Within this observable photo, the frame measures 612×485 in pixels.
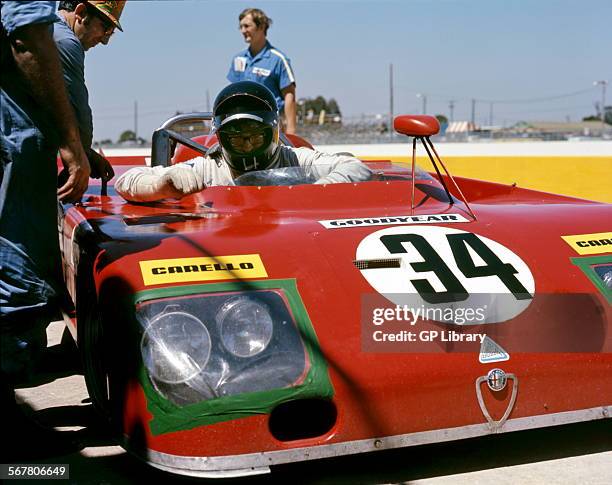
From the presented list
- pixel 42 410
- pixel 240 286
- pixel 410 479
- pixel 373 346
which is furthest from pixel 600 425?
pixel 42 410

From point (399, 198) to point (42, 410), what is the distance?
1.72 metres

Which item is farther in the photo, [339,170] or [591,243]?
[339,170]

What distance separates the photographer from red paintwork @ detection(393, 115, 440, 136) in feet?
11.0

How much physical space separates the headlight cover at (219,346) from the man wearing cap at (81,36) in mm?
1123

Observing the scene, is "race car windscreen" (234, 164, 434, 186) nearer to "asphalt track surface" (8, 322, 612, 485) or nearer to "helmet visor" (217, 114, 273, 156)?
"helmet visor" (217, 114, 273, 156)

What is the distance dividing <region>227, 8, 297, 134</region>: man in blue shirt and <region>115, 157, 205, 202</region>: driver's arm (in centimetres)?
332

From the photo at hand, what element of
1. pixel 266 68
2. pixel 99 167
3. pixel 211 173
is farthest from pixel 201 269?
pixel 266 68

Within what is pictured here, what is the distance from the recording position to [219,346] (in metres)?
2.40

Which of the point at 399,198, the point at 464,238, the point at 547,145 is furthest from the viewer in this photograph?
the point at 547,145

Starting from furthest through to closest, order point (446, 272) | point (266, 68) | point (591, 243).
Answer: point (266, 68) < point (591, 243) < point (446, 272)

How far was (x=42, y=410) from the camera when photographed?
3500mm

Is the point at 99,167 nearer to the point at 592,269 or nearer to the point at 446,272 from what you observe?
the point at 446,272

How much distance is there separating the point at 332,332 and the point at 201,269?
44 cm

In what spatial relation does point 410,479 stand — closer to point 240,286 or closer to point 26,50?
point 240,286
